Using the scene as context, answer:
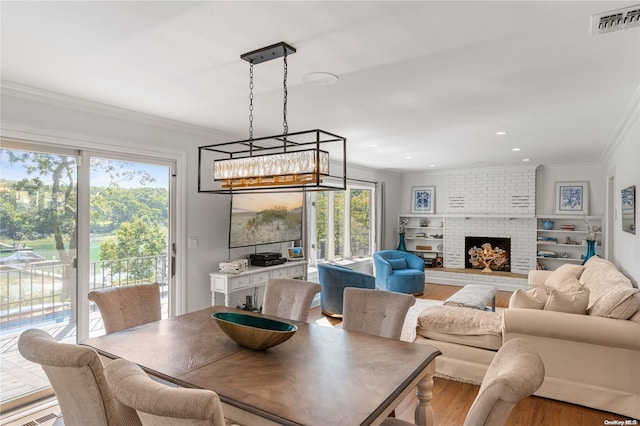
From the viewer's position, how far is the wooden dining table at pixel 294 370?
141cm

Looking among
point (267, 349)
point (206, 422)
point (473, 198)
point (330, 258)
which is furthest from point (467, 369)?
point (473, 198)

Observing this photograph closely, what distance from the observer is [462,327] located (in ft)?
10.9

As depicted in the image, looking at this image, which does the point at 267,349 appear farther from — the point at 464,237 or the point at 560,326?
the point at 464,237

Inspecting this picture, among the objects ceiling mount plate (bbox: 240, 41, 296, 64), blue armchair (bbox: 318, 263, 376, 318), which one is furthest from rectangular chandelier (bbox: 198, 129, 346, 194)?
blue armchair (bbox: 318, 263, 376, 318)

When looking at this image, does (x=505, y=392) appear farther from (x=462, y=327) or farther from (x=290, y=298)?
(x=462, y=327)

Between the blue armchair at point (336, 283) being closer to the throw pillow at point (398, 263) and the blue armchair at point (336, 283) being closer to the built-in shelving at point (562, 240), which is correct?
the throw pillow at point (398, 263)

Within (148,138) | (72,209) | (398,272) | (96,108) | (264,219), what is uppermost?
(96,108)

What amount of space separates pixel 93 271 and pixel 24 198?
2.71ft

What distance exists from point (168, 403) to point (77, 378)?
2.14ft

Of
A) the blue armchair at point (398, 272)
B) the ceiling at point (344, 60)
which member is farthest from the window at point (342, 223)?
the ceiling at point (344, 60)

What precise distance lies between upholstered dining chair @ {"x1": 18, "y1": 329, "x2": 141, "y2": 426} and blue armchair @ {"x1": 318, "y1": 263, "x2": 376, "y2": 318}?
3864mm

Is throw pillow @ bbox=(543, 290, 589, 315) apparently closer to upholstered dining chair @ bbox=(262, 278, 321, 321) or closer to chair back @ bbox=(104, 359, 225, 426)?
upholstered dining chair @ bbox=(262, 278, 321, 321)

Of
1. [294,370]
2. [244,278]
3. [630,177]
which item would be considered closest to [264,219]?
[244,278]

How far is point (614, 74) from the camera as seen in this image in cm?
260
